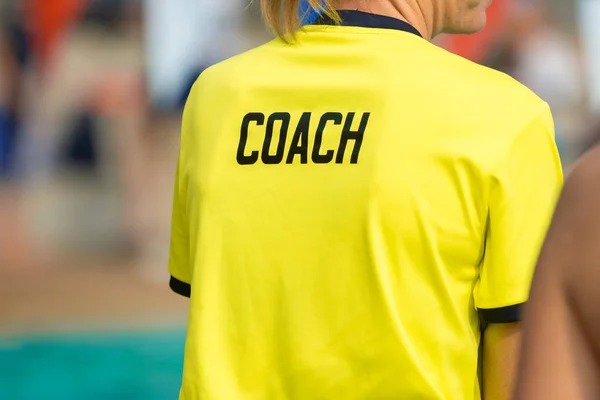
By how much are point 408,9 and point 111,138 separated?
8.21 metres

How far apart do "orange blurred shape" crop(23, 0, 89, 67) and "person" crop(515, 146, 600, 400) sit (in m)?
8.92

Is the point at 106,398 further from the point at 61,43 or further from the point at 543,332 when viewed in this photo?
the point at 61,43

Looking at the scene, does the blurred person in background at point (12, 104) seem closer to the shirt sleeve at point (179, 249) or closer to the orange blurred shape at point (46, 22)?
the orange blurred shape at point (46, 22)

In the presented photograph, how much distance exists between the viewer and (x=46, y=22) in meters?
9.12

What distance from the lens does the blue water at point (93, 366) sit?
515 centimetres

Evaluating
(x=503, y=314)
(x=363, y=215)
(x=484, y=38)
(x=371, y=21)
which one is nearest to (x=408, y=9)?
(x=371, y=21)

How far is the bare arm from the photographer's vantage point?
125 centimetres

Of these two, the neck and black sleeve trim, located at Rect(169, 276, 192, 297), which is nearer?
the neck

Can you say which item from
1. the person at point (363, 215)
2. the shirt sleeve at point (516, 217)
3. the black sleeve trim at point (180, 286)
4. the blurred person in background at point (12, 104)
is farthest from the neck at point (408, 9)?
the blurred person in background at point (12, 104)

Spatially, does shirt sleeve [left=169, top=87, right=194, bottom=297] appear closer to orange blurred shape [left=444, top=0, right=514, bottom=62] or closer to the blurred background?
the blurred background

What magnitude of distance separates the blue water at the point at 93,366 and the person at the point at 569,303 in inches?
177

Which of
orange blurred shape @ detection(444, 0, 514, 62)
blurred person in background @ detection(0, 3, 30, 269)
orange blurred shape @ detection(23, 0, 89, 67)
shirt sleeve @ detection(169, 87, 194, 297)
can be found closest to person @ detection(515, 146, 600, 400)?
shirt sleeve @ detection(169, 87, 194, 297)

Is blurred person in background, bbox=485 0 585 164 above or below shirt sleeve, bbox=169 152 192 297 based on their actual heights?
below

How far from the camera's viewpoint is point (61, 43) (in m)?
9.87
